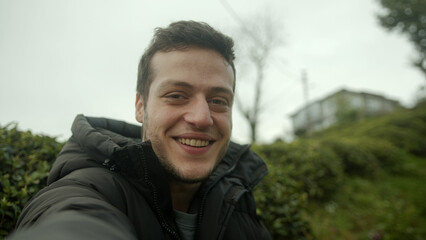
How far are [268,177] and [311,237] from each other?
1015 mm

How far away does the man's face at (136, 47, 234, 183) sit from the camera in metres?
1.62

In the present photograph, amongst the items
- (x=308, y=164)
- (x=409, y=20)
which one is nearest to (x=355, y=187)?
(x=308, y=164)

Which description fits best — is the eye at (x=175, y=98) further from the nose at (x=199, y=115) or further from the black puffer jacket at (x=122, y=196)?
the black puffer jacket at (x=122, y=196)

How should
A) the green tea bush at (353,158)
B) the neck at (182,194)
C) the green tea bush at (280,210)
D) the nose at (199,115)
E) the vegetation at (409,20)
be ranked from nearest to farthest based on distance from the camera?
the nose at (199,115) → the neck at (182,194) → the green tea bush at (280,210) → the green tea bush at (353,158) → the vegetation at (409,20)

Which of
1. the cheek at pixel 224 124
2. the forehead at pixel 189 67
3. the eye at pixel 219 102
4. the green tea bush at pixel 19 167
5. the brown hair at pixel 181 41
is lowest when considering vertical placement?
the green tea bush at pixel 19 167

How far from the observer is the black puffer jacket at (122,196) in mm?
772

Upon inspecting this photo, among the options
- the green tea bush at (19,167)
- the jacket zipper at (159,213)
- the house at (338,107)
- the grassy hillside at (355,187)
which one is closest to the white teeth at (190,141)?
the jacket zipper at (159,213)

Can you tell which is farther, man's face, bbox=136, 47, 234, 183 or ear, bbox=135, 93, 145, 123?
ear, bbox=135, 93, 145, 123

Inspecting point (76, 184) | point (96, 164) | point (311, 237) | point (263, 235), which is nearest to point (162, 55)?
point (96, 164)

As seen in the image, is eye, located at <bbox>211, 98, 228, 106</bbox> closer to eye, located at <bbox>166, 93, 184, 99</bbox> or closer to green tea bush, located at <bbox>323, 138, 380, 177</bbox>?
eye, located at <bbox>166, 93, 184, 99</bbox>

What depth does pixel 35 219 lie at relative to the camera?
34.3 inches

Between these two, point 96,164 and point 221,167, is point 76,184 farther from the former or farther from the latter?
point 221,167

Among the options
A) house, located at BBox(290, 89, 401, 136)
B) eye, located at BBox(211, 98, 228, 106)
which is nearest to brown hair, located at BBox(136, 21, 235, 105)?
eye, located at BBox(211, 98, 228, 106)

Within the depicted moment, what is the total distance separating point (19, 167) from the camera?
172cm
